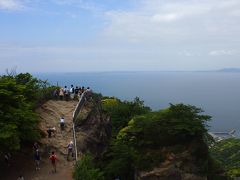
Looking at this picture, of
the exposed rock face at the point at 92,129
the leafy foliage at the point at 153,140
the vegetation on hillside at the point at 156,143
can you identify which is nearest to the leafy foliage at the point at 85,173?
the exposed rock face at the point at 92,129

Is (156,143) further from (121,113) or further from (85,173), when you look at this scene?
(85,173)

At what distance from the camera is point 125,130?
92.9 ft

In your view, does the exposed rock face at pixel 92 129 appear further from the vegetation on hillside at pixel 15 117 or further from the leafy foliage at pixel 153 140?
the vegetation on hillside at pixel 15 117

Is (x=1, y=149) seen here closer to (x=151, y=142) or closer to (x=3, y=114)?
(x=3, y=114)

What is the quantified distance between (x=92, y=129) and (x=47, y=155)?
4.06 m

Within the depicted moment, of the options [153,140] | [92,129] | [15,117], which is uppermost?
[15,117]

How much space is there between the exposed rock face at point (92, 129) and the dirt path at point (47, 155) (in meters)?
0.69

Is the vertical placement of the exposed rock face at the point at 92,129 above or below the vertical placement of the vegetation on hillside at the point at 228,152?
above

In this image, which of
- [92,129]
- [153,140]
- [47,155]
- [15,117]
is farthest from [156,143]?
[15,117]

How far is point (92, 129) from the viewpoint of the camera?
27.7 meters

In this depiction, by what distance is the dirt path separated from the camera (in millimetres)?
22109

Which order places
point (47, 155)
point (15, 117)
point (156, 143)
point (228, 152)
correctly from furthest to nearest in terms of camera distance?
point (228, 152) → point (156, 143) → point (47, 155) → point (15, 117)

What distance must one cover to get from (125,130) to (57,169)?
679 centimetres

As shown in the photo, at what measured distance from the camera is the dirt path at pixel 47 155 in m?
22.1
